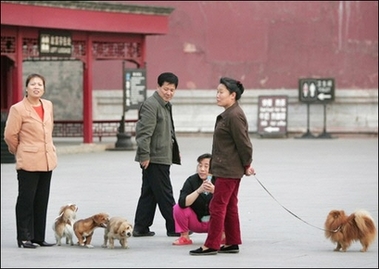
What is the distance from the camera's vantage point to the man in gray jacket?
521 inches

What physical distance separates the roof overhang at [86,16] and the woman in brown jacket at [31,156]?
1311 cm

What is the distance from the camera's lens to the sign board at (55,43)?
88.7ft

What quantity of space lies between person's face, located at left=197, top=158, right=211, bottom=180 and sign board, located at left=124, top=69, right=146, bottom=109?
16.7m

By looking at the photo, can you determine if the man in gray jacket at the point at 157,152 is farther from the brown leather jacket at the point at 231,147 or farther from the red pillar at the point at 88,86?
the red pillar at the point at 88,86

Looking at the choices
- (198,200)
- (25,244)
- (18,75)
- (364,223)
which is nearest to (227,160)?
(198,200)

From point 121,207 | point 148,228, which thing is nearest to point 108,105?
point 121,207

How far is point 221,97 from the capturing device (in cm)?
1166

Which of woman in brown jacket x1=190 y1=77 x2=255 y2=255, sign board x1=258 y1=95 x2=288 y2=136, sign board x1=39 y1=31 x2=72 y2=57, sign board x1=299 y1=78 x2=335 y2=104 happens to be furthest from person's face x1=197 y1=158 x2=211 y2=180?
sign board x1=258 y1=95 x2=288 y2=136

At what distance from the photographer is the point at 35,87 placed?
12398 mm

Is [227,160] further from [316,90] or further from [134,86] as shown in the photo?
[316,90]

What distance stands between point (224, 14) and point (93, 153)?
10085 millimetres

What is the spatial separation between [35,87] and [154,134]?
1.52 meters

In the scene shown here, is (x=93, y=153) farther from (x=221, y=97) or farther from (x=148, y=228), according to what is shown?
(x=221, y=97)

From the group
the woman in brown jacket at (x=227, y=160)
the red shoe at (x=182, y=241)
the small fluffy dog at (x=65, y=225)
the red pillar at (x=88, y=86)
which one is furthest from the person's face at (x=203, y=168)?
the red pillar at (x=88, y=86)
